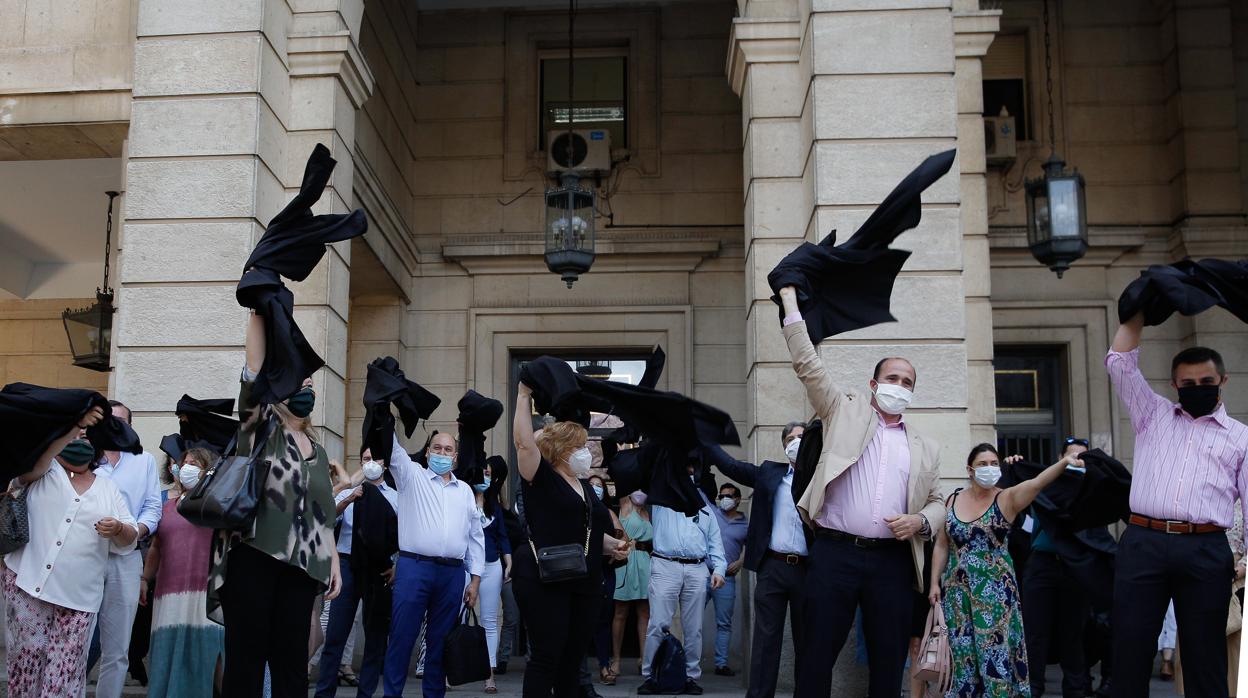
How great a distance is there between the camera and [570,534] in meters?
6.47

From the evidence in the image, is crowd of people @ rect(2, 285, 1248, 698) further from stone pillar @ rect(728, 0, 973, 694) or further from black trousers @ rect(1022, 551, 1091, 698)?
stone pillar @ rect(728, 0, 973, 694)

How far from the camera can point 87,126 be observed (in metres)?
10.2

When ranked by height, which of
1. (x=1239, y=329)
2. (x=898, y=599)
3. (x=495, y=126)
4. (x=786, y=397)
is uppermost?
(x=495, y=126)

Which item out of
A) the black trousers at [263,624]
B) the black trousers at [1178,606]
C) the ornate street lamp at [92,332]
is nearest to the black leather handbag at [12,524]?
the black trousers at [263,624]

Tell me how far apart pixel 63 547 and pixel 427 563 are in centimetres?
232

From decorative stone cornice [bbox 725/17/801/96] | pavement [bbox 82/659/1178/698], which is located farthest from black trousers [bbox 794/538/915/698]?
decorative stone cornice [bbox 725/17/801/96]

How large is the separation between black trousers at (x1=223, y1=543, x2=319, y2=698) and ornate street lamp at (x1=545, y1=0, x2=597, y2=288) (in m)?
6.94

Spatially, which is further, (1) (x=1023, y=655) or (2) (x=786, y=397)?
(2) (x=786, y=397)

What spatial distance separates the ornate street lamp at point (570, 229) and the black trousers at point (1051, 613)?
4960 millimetres

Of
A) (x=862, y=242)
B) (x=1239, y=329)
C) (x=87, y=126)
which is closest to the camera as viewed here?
(x=862, y=242)

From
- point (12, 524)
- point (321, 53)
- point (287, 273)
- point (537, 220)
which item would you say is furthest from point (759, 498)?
point (537, 220)

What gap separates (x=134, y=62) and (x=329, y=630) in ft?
15.5

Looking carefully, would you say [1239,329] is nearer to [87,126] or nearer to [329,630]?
[329,630]

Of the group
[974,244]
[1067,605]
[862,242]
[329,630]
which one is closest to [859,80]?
[974,244]
